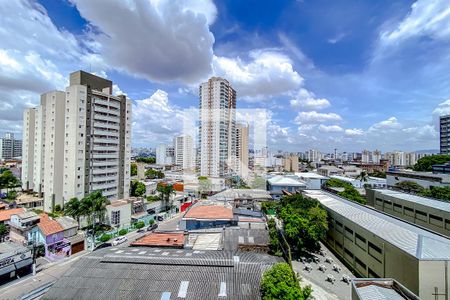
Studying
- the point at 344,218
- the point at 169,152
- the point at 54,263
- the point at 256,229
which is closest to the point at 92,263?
the point at 54,263

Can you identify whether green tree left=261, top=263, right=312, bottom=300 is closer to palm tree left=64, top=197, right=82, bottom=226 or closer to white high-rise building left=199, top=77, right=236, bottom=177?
palm tree left=64, top=197, right=82, bottom=226

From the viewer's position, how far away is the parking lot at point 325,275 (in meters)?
13.7

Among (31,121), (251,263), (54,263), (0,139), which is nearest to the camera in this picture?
(251,263)

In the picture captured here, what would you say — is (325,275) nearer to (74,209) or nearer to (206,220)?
(206,220)

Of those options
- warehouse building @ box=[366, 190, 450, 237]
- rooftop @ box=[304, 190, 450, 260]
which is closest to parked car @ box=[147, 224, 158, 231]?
rooftop @ box=[304, 190, 450, 260]

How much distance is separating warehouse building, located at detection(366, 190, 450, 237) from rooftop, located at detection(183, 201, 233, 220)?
17466 millimetres

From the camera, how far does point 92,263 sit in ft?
45.0

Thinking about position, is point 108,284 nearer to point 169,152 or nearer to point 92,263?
point 92,263

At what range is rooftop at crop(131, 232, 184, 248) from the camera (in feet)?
57.3

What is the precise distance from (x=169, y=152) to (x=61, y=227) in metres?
96.3

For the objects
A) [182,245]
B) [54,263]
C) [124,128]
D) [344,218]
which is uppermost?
[124,128]

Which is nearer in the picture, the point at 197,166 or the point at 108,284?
the point at 108,284

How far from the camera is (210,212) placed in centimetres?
2378

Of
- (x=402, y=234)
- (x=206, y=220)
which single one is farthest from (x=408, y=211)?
(x=206, y=220)
